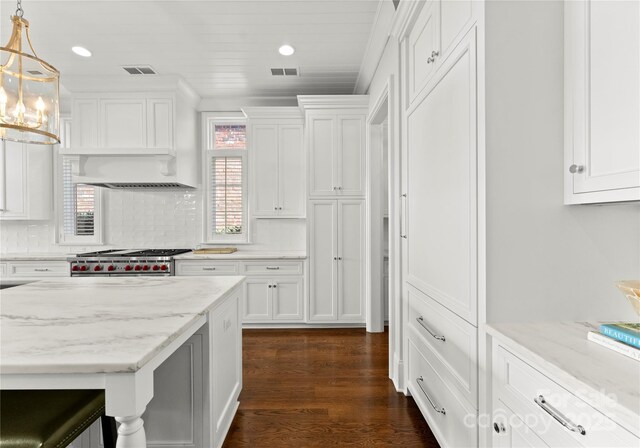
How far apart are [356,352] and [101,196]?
366 cm

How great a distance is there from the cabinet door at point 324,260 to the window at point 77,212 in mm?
2778

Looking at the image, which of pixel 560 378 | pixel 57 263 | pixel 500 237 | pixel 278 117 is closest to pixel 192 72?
pixel 278 117

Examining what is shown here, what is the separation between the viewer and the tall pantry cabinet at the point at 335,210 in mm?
4047

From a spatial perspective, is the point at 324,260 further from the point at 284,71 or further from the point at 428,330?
the point at 428,330

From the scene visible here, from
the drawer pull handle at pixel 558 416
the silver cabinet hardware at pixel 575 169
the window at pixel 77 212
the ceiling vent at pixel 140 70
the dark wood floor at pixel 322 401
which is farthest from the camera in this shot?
the window at pixel 77 212

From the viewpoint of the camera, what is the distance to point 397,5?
2.52 meters

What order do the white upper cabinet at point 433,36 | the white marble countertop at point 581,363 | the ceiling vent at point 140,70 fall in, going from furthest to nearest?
the ceiling vent at point 140,70 < the white upper cabinet at point 433,36 < the white marble countertop at point 581,363

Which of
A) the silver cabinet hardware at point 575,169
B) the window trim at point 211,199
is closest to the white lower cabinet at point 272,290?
the window trim at point 211,199

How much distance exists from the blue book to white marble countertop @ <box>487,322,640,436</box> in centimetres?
4

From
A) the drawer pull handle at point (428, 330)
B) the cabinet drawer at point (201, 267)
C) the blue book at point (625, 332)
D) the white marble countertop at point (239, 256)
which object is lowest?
the drawer pull handle at point (428, 330)

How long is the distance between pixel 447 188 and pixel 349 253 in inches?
95.4

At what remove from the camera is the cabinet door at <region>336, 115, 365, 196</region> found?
13.3 feet

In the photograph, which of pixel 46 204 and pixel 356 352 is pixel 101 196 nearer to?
pixel 46 204

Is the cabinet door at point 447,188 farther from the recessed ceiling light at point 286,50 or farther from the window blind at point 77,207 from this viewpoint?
the window blind at point 77,207
